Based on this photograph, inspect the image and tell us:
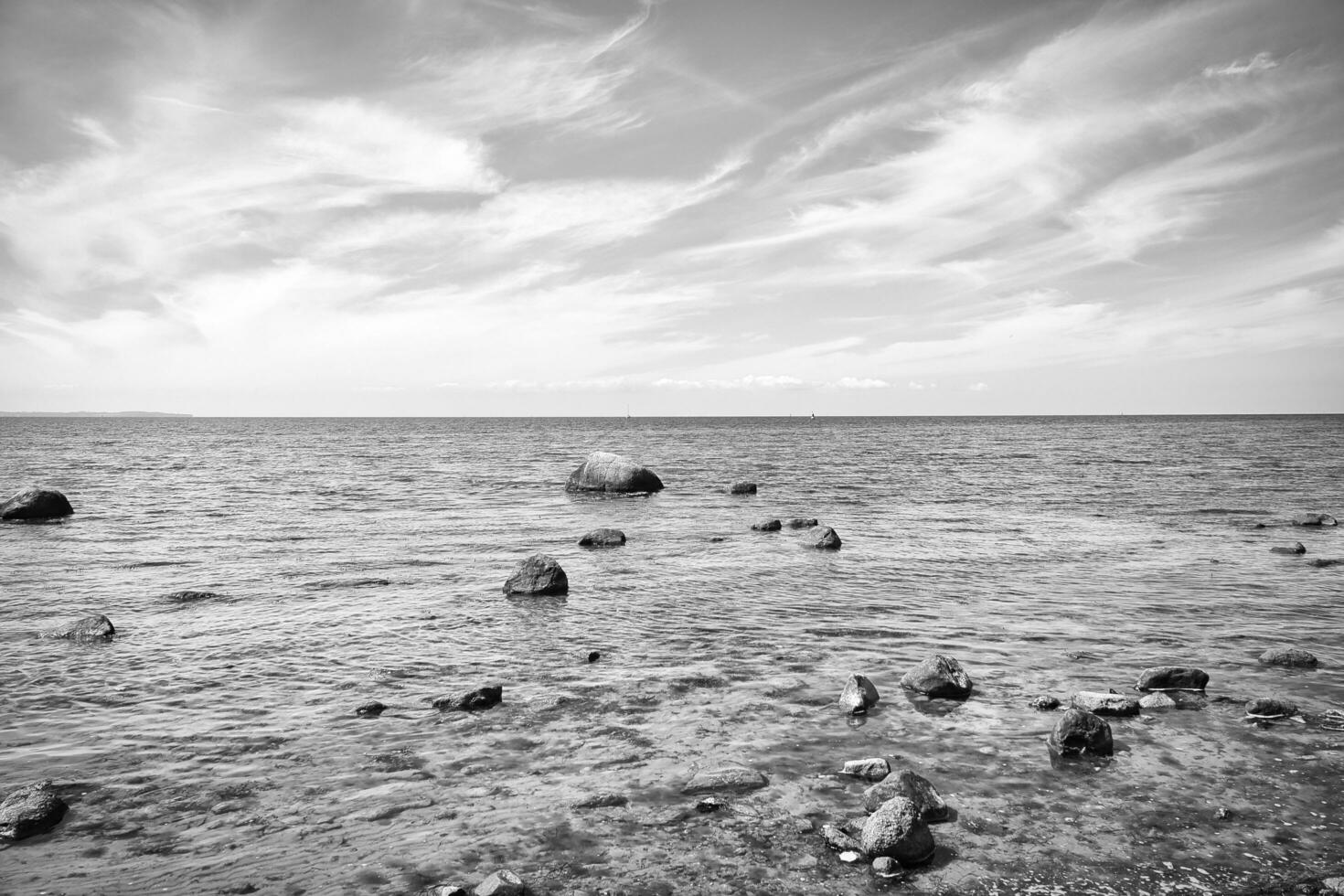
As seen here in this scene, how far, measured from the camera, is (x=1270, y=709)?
28.4 feet

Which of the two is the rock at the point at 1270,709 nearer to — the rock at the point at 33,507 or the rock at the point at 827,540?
the rock at the point at 827,540

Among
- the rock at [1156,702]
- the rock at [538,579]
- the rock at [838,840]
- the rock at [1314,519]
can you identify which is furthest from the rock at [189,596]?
the rock at [1314,519]

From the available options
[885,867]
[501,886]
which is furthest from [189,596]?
[885,867]

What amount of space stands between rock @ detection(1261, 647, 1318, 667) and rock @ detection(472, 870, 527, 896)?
11.0 m

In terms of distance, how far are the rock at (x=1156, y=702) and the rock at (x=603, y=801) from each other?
648cm

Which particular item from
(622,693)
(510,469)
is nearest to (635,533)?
(622,693)

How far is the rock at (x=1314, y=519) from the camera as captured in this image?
25.5 metres

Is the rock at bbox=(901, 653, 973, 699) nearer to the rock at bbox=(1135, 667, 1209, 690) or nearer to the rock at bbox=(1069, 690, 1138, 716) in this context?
the rock at bbox=(1069, 690, 1138, 716)

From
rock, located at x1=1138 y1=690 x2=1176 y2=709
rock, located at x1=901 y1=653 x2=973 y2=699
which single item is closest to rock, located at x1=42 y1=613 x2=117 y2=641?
rock, located at x1=901 y1=653 x2=973 y2=699

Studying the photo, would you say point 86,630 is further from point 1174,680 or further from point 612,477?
point 612,477

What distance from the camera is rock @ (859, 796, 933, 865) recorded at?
5750mm

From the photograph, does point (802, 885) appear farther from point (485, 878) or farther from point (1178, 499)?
point (1178, 499)

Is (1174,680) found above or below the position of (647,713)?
above

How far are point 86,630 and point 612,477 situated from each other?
27.1 metres
